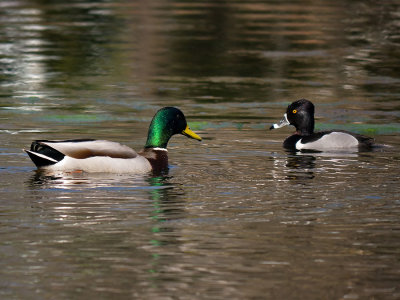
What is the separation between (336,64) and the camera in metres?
25.3

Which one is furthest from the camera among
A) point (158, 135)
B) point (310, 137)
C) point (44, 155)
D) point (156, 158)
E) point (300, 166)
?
point (310, 137)

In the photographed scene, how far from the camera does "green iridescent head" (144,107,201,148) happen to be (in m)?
14.3

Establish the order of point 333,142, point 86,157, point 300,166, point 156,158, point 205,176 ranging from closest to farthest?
point 205,176, point 86,157, point 156,158, point 300,166, point 333,142

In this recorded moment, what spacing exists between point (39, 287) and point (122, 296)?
A: 0.68m

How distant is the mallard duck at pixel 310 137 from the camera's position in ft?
52.6

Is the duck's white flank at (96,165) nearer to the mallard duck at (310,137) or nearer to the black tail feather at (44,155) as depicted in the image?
the black tail feather at (44,155)

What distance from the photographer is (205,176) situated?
13.0 meters

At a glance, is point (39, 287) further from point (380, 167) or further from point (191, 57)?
point (191, 57)

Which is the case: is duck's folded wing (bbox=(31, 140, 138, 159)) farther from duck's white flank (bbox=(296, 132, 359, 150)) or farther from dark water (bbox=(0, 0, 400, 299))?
duck's white flank (bbox=(296, 132, 359, 150))

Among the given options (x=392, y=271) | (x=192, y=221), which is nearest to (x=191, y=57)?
(x=192, y=221)

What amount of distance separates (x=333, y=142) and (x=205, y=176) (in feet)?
12.2

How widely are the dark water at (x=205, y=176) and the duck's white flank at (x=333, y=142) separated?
40 centimetres

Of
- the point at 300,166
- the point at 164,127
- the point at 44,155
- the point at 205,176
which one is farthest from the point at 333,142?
the point at 44,155

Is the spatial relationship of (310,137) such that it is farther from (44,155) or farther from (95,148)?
(44,155)
